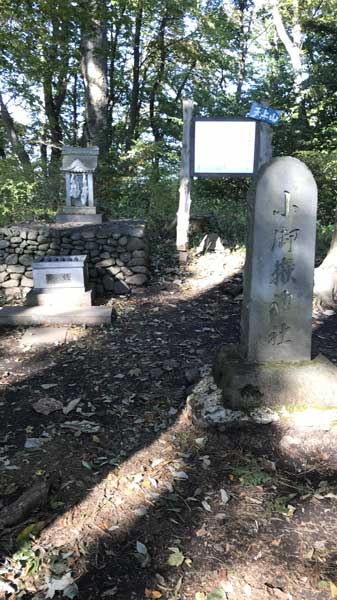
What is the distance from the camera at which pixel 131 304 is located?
6.88 m

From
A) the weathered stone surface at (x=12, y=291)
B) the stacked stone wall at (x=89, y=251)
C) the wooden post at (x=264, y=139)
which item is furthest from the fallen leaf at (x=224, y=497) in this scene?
the weathered stone surface at (x=12, y=291)

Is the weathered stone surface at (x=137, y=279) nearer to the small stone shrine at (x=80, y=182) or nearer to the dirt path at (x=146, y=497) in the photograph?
the small stone shrine at (x=80, y=182)

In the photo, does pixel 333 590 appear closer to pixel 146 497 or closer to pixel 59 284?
pixel 146 497

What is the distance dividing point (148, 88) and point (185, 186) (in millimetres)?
12299

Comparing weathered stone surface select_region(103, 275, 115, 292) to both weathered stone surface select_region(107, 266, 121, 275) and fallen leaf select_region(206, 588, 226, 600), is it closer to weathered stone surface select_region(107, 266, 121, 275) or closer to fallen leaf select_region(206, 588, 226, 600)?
weathered stone surface select_region(107, 266, 121, 275)

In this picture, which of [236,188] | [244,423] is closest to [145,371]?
[244,423]

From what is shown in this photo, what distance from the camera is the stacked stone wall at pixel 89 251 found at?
7750 millimetres

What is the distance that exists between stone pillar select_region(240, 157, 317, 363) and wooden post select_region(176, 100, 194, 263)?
15.6ft

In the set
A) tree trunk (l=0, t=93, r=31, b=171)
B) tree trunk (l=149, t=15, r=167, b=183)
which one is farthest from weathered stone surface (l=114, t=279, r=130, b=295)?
tree trunk (l=0, t=93, r=31, b=171)

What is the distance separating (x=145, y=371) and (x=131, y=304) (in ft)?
8.13

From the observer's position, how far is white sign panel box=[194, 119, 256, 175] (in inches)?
289

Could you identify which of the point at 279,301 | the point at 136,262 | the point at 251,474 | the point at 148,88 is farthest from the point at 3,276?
the point at 148,88

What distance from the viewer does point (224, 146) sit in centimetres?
739

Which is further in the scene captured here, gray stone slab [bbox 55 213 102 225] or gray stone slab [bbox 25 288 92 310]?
gray stone slab [bbox 55 213 102 225]
